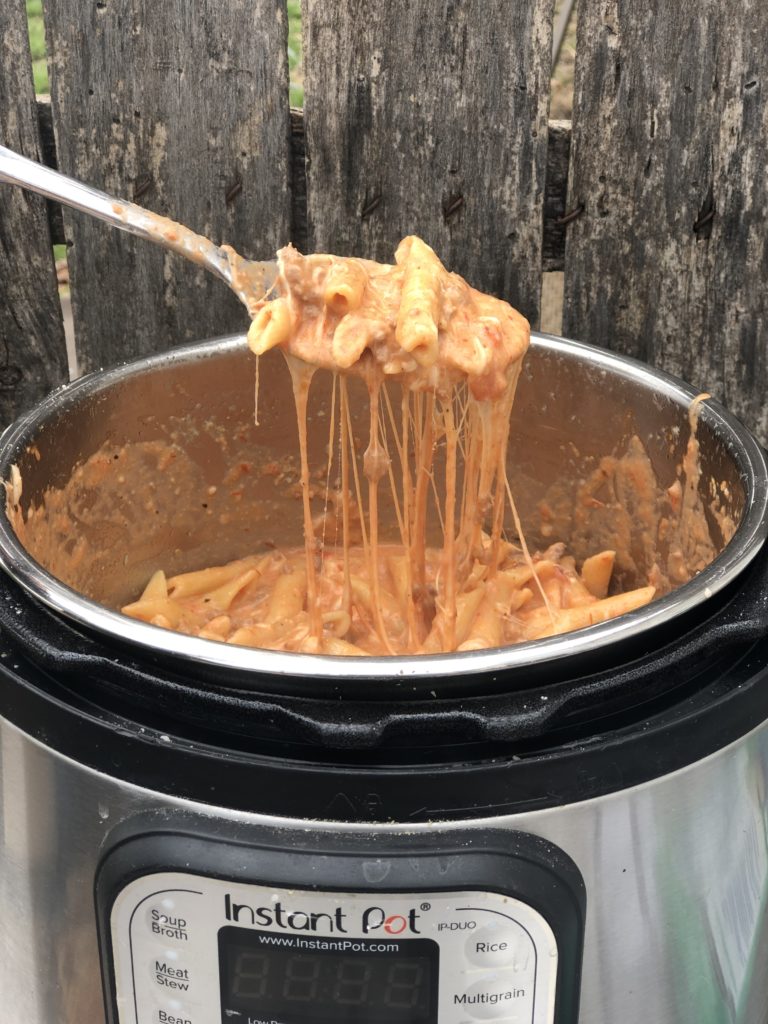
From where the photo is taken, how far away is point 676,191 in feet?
7.27

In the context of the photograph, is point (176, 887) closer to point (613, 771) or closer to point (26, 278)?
point (613, 771)

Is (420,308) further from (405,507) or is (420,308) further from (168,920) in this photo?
(168,920)

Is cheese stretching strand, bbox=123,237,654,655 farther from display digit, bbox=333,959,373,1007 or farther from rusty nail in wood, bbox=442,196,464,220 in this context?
display digit, bbox=333,959,373,1007

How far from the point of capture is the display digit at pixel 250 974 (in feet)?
4.05

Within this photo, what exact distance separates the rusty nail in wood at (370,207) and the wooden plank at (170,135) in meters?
0.14

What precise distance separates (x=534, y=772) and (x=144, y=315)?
59.2 inches

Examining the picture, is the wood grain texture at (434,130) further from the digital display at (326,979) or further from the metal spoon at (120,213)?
the digital display at (326,979)

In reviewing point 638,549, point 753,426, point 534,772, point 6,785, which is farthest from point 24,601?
point 753,426

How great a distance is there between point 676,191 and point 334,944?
154 cm

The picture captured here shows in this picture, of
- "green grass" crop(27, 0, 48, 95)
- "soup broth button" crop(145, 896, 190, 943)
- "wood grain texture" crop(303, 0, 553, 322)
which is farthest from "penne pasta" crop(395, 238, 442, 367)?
"green grass" crop(27, 0, 48, 95)

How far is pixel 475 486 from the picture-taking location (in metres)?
1.89

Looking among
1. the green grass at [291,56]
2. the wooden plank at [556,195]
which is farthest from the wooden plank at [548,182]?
the green grass at [291,56]

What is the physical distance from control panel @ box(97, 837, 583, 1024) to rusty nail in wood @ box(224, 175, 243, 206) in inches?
55.5

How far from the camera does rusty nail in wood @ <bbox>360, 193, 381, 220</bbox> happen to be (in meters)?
2.27
